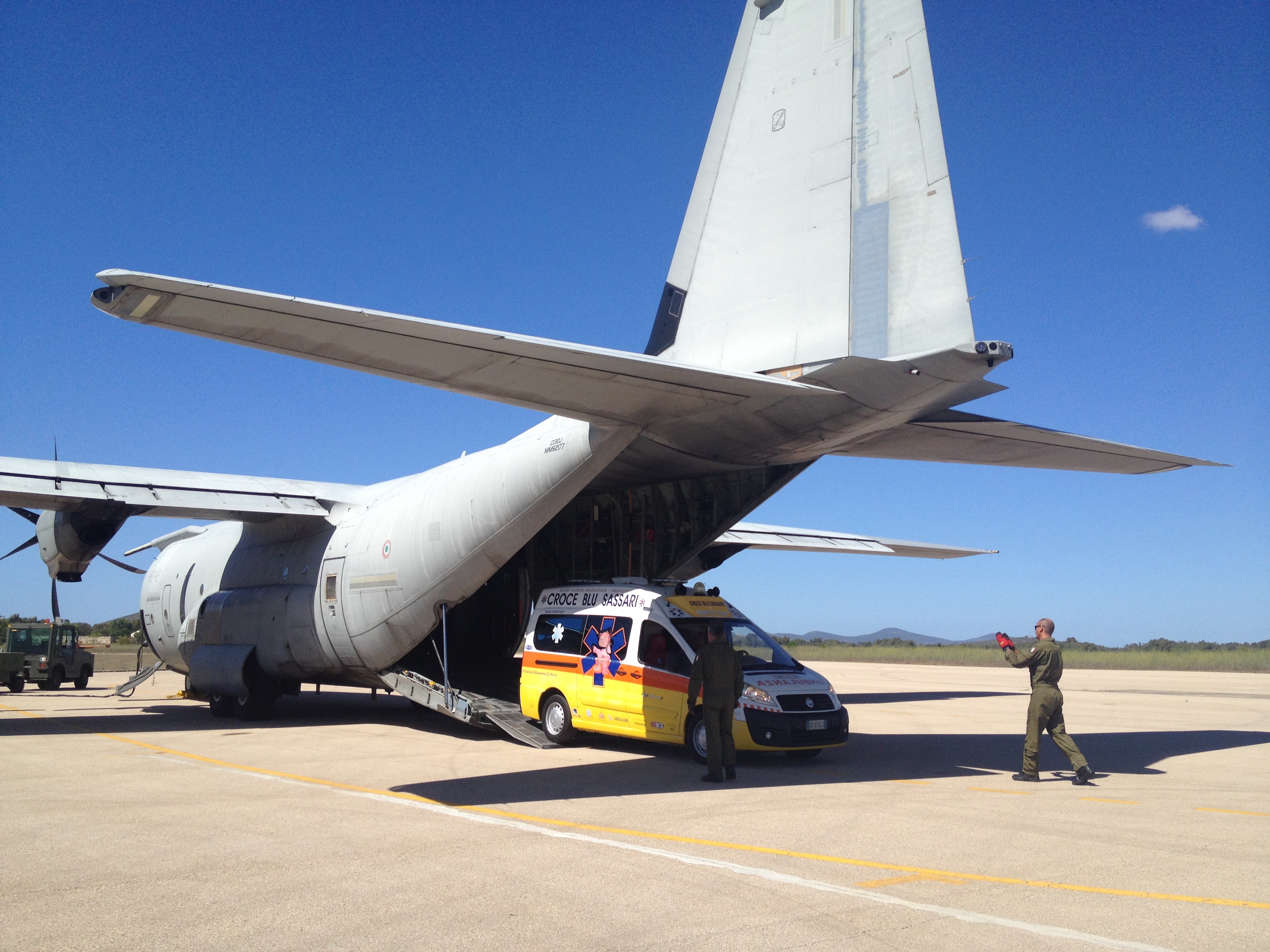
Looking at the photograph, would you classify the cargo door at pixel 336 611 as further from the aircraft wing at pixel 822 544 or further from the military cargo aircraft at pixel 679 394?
the aircraft wing at pixel 822 544

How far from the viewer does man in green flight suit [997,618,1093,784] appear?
9.62 meters

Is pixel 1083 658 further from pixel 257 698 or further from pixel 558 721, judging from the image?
pixel 257 698

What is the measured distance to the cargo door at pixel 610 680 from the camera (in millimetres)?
11273

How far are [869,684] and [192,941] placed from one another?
24047 millimetres

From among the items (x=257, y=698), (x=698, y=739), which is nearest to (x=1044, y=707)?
(x=698, y=739)

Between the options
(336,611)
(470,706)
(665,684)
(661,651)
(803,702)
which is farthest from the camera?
(336,611)

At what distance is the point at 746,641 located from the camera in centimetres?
1167

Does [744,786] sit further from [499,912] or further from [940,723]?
[940,723]

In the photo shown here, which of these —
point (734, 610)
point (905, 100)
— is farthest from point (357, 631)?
point (905, 100)

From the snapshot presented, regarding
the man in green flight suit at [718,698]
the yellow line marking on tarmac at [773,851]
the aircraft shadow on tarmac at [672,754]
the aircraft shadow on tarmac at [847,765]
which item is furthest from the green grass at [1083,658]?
the yellow line marking on tarmac at [773,851]

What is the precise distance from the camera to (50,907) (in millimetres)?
5051

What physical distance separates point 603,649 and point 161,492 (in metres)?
8.61

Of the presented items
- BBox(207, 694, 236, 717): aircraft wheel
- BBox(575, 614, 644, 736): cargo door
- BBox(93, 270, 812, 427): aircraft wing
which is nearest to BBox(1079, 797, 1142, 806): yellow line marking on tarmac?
BBox(93, 270, 812, 427): aircraft wing

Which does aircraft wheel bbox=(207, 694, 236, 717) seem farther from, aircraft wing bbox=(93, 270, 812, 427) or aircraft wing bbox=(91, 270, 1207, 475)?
aircraft wing bbox=(93, 270, 812, 427)
